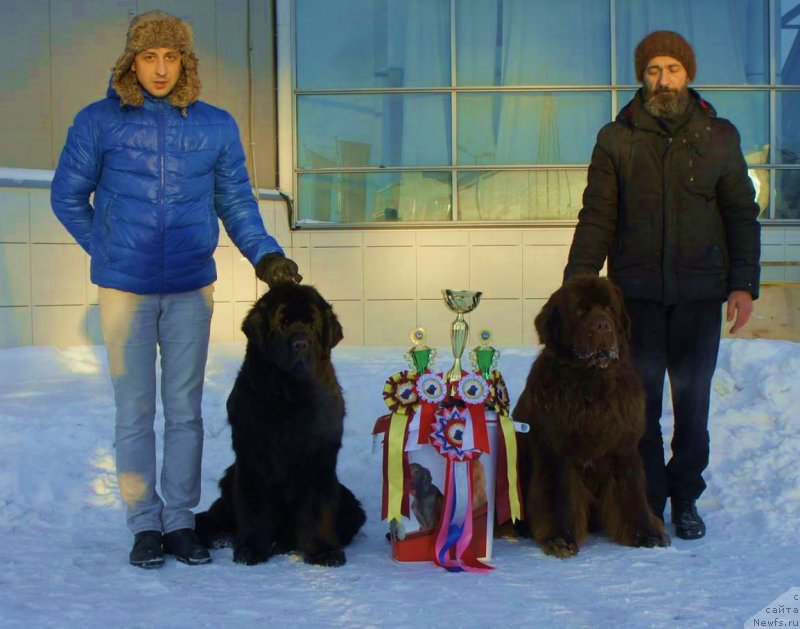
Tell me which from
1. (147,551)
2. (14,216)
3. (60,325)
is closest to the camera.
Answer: (147,551)

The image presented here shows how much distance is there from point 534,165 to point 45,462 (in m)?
5.86

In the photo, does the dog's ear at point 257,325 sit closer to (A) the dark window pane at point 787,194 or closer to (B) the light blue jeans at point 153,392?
(B) the light blue jeans at point 153,392

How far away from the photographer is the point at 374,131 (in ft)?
30.7

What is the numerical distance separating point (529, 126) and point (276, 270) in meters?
6.20

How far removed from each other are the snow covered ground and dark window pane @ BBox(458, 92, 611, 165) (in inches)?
153

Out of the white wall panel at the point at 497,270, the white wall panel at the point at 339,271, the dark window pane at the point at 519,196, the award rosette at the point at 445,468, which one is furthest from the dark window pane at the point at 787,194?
the award rosette at the point at 445,468

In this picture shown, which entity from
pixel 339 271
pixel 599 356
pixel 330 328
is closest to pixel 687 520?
pixel 599 356

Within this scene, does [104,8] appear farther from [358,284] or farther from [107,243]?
Result: [107,243]

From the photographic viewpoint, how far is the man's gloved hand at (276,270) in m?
3.76

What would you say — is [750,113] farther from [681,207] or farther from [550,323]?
[550,323]

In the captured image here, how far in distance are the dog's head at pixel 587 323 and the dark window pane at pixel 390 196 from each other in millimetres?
5477

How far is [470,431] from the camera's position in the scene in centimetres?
386

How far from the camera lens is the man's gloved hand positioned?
3756 mm

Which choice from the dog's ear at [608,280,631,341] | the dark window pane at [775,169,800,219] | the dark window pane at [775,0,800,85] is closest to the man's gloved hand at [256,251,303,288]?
the dog's ear at [608,280,631,341]
